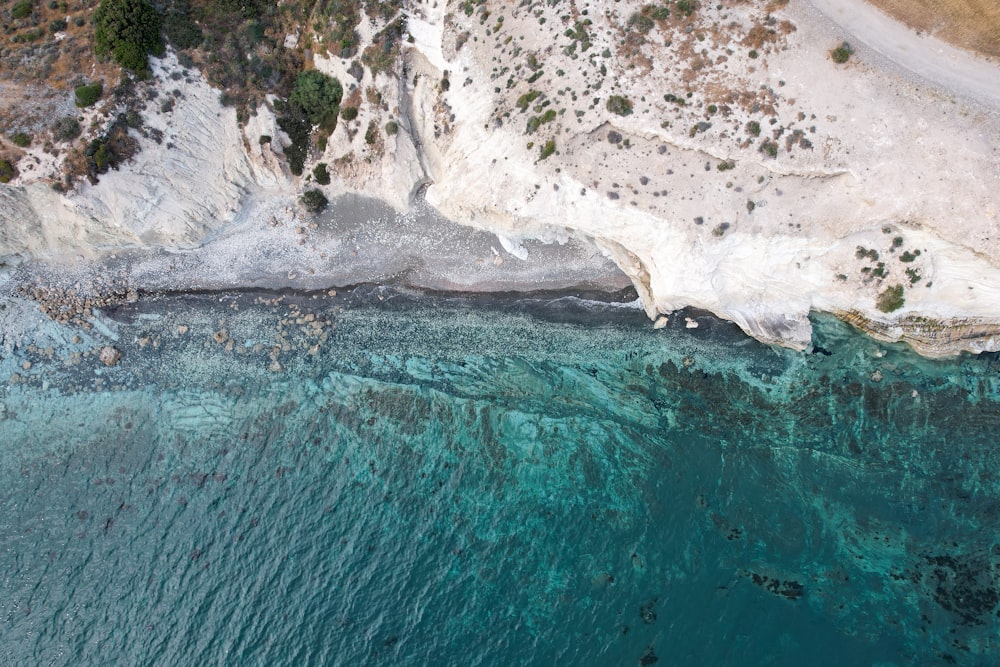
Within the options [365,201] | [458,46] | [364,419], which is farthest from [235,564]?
[458,46]

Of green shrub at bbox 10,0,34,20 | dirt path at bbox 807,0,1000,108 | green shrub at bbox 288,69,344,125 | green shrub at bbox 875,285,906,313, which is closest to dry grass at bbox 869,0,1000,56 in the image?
dirt path at bbox 807,0,1000,108

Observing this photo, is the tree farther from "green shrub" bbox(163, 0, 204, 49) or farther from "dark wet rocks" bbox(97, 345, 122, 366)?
"dark wet rocks" bbox(97, 345, 122, 366)

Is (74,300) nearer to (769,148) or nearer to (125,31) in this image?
(125,31)

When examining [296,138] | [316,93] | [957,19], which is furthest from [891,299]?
[296,138]

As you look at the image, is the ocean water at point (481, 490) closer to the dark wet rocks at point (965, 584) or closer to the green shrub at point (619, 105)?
the dark wet rocks at point (965, 584)

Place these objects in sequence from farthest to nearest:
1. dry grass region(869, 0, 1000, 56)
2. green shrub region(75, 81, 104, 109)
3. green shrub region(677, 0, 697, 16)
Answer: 1. green shrub region(75, 81, 104, 109)
2. green shrub region(677, 0, 697, 16)
3. dry grass region(869, 0, 1000, 56)

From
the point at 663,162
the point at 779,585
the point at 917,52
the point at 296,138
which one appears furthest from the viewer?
the point at 296,138

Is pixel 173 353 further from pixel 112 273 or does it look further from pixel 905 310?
pixel 905 310
